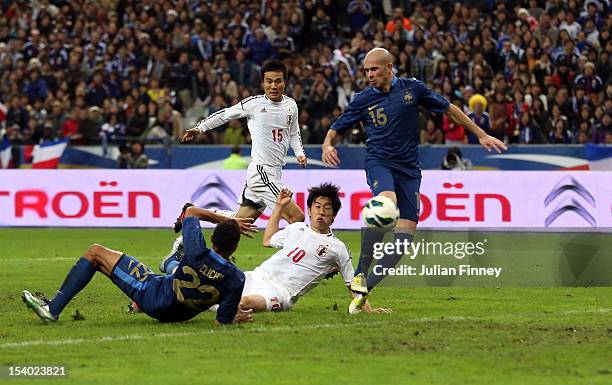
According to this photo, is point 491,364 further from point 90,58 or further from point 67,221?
point 90,58

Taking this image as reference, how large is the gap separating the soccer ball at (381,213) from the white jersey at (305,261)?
37 cm

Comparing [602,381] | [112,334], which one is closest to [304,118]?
[112,334]

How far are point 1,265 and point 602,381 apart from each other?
34.7ft

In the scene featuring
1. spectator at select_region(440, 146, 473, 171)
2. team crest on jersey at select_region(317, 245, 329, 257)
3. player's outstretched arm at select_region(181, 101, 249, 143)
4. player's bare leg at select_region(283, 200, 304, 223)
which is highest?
player's outstretched arm at select_region(181, 101, 249, 143)

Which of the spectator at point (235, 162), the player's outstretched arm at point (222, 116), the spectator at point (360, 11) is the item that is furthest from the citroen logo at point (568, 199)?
the spectator at point (360, 11)

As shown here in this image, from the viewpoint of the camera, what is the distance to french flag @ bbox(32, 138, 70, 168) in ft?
87.5

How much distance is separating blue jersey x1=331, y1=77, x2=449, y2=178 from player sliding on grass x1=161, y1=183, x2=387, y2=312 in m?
0.87

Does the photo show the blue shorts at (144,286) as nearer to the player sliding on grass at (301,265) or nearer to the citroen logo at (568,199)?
the player sliding on grass at (301,265)

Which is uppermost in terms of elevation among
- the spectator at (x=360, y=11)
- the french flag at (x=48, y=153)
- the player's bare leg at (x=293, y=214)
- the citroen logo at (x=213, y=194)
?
the spectator at (x=360, y=11)

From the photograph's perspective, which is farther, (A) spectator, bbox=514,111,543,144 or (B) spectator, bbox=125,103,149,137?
(B) spectator, bbox=125,103,149,137

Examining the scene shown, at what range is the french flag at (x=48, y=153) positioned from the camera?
26.7 meters

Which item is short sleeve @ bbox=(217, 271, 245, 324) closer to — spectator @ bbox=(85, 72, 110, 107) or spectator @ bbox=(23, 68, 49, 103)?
spectator @ bbox=(85, 72, 110, 107)

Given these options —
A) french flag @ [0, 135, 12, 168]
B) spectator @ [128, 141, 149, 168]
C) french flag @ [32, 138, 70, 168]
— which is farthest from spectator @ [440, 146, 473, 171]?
french flag @ [0, 135, 12, 168]

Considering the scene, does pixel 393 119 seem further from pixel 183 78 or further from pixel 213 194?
pixel 183 78
